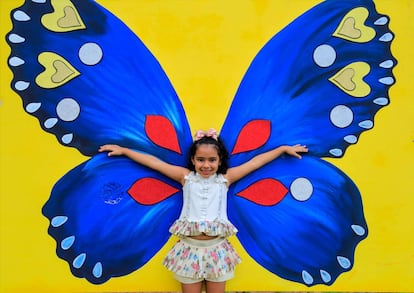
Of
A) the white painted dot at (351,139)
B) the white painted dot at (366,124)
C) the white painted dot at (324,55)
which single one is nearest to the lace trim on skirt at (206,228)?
the white painted dot at (351,139)

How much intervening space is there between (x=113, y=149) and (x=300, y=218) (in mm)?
1262

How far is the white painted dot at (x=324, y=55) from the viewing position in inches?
119

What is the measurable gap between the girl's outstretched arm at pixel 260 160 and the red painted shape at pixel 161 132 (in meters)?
0.37

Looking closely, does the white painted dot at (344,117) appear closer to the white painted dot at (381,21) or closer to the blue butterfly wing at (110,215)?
the white painted dot at (381,21)

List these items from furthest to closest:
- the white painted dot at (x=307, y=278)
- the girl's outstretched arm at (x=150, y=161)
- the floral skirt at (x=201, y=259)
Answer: the white painted dot at (x=307, y=278) → the girl's outstretched arm at (x=150, y=161) → the floral skirt at (x=201, y=259)

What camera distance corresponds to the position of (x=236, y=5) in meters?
3.02

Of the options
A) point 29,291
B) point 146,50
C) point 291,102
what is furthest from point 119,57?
point 29,291

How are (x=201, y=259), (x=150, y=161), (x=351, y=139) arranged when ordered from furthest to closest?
(x=351, y=139) → (x=150, y=161) → (x=201, y=259)

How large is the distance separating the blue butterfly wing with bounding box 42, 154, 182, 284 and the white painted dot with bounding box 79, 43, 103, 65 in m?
0.60

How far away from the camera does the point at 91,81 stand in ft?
9.71

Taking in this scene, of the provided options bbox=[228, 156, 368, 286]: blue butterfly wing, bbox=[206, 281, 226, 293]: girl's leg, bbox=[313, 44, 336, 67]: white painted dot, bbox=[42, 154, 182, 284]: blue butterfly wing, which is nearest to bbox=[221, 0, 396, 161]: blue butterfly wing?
bbox=[313, 44, 336, 67]: white painted dot

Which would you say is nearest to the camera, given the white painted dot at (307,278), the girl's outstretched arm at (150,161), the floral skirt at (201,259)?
the floral skirt at (201,259)

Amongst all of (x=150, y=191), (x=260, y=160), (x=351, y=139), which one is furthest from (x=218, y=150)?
(x=351, y=139)

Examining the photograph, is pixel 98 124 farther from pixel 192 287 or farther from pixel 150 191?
pixel 192 287
